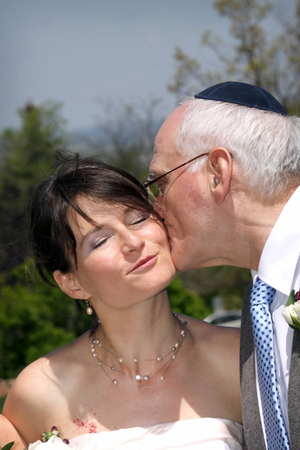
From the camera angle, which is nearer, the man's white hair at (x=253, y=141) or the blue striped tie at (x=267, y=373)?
the blue striped tie at (x=267, y=373)

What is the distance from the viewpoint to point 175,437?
9.30 ft

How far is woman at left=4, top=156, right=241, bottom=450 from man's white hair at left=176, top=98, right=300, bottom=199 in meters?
0.46

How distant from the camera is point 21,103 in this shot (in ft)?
79.1

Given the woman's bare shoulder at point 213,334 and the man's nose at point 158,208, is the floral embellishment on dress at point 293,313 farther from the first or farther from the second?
the man's nose at point 158,208

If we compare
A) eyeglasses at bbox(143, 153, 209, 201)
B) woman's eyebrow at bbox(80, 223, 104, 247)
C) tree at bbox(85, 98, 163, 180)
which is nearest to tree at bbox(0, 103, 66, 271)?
tree at bbox(85, 98, 163, 180)

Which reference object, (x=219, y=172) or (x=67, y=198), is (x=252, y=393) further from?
(x=67, y=198)

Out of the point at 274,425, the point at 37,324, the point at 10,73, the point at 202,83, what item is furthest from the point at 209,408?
the point at 10,73

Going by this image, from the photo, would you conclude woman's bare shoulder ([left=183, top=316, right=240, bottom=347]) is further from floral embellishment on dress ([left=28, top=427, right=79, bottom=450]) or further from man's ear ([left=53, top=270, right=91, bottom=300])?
floral embellishment on dress ([left=28, top=427, right=79, bottom=450])

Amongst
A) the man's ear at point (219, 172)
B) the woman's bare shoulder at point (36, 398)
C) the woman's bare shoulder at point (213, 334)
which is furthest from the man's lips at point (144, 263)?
the woman's bare shoulder at point (36, 398)

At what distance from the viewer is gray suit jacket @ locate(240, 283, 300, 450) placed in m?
2.28

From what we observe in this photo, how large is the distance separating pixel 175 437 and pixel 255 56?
18005 millimetres

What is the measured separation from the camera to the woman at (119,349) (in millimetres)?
2791

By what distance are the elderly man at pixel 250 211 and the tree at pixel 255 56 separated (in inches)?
626

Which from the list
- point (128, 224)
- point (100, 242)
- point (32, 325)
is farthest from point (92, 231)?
Answer: point (32, 325)
